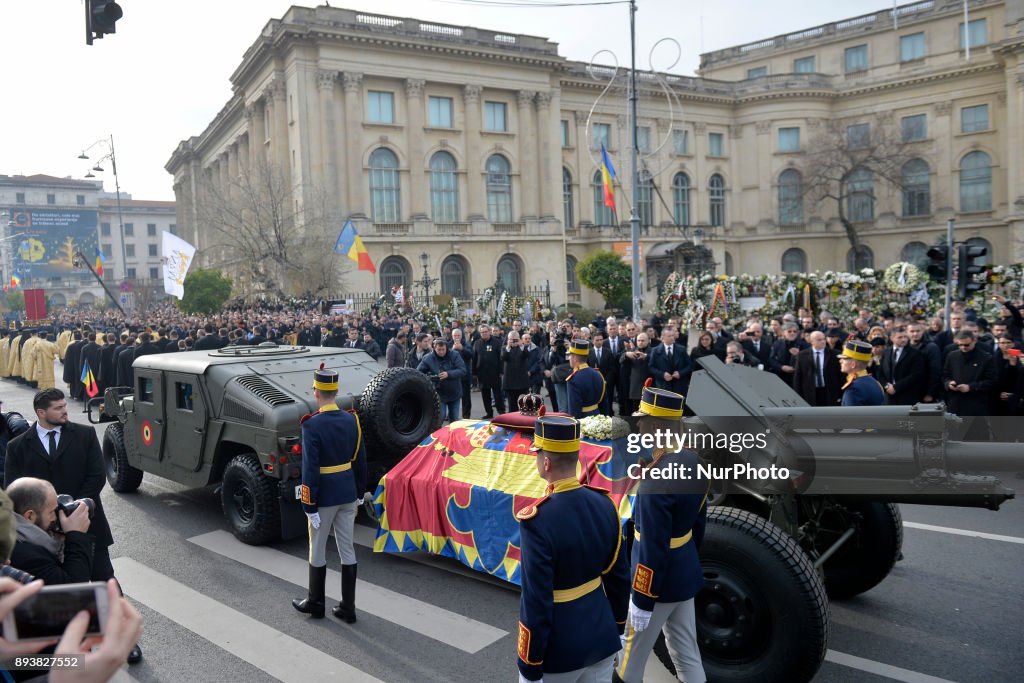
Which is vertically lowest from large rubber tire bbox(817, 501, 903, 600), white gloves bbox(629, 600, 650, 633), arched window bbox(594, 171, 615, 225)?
large rubber tire bbox(817, 501, 903, 600)

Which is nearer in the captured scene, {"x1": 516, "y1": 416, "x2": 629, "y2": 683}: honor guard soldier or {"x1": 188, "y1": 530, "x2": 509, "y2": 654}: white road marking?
{"x1": 516, "y1": 416, "x2": 629, "y2": 683}: honor guard soldier

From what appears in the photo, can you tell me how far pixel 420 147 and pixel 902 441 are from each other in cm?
4068

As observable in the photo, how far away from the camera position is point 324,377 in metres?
6.03

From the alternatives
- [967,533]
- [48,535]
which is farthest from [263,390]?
[967,533]

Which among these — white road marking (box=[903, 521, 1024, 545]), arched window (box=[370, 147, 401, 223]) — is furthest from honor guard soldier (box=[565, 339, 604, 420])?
arched window (box=[370, 147, 401, 223])

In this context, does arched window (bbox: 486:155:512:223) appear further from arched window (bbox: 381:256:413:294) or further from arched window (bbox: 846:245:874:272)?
arched window (bbox: 846:245:874:272)

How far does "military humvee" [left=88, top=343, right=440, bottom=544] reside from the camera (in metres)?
7.50

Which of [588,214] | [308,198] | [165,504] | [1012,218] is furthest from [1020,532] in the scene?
[1012,218]

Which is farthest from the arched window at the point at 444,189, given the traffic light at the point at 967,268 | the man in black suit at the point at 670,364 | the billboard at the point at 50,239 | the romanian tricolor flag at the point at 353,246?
the billboard at the point at 50,239

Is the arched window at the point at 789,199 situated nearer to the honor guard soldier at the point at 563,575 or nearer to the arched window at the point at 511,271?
the arched window at the point at 511,271

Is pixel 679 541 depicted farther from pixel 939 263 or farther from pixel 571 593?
pixel 939 263

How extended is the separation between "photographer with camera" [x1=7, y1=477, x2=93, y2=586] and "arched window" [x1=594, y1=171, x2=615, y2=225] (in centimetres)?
4971

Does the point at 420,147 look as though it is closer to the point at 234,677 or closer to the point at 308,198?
the point at 308,198

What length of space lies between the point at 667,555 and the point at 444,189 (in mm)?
42377
